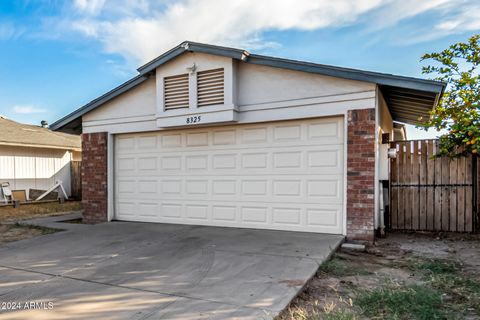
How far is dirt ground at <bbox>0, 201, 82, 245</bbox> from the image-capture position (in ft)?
23.1

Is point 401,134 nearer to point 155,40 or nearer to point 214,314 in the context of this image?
point 155,40

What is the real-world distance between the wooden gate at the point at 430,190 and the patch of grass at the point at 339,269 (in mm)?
3468

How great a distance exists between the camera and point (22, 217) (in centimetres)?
1012

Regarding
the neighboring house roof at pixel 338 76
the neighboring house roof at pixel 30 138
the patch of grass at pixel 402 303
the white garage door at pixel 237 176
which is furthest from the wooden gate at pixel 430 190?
the neighboring house roof at pixel 30 138

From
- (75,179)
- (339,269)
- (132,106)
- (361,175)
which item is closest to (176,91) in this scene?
(132,106)

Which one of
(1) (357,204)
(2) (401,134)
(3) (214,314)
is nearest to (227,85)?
(1) (357,204)

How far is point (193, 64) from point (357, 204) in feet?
15.0

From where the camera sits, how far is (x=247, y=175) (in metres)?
7.17

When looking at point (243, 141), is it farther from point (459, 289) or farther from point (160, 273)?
point (459, 289)

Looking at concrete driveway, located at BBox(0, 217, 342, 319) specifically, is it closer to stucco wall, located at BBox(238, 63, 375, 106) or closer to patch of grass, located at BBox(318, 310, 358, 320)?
patch of grass, located at BBox(318, 310, 358, 320)

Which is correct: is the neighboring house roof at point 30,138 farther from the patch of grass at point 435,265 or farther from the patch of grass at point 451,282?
the patch of grass at point 451,282

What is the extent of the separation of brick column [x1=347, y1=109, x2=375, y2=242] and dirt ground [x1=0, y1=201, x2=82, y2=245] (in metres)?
6.47

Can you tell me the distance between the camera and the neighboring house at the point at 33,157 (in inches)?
542

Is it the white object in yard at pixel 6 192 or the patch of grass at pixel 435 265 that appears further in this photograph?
the white object in yard at pixel 6 192
